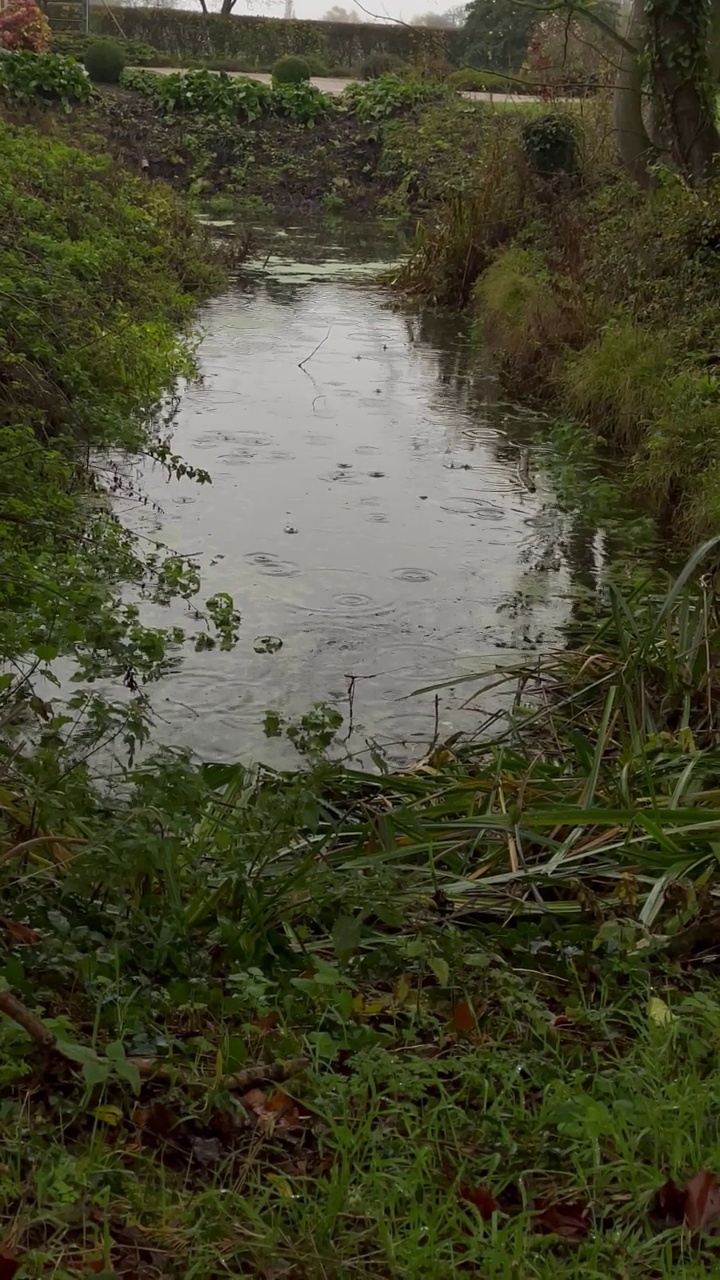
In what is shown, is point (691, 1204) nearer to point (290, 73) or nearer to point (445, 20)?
point (290, 73)

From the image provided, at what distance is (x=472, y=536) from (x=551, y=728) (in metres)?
2.89

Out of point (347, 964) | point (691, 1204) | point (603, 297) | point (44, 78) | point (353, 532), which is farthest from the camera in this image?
point (44, 78)

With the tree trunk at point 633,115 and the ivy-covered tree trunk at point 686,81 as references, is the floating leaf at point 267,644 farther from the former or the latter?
the tree trunk at point 633,115

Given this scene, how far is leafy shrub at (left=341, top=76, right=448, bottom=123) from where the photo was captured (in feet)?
95.9

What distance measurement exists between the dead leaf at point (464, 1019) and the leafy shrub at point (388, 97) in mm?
28949

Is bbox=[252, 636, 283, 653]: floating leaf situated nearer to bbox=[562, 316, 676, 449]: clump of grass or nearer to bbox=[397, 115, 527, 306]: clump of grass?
bbox=[562, 316, 676, 449]: clump of grass

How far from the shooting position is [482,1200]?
240 cm

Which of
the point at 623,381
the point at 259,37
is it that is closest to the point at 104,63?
the point at 259,37

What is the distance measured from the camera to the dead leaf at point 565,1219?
7.79 ft

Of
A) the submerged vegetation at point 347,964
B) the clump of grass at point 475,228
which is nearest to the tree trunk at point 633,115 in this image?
the clump of grass at point 475,228

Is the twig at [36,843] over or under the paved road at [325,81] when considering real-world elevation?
under

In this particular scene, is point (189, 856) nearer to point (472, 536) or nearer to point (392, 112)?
point (472, 536)

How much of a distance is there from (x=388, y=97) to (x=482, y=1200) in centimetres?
3037

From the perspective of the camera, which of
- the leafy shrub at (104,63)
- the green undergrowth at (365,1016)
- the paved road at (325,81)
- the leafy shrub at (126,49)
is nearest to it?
the green undergrowth at (365,1016)
